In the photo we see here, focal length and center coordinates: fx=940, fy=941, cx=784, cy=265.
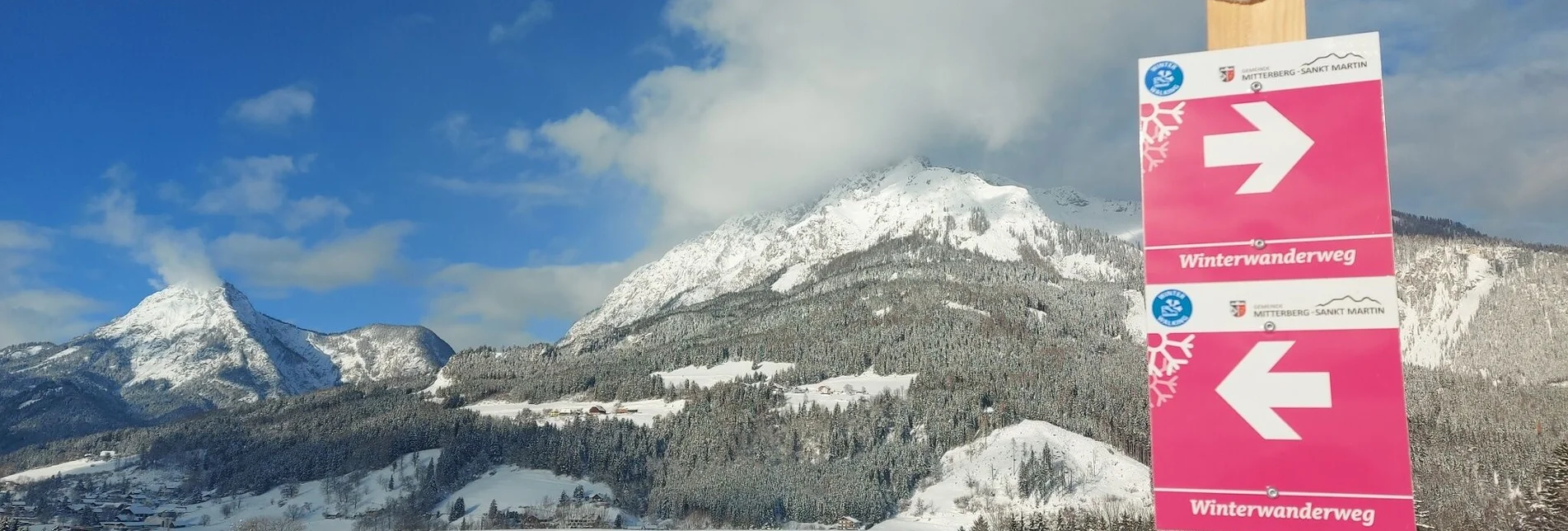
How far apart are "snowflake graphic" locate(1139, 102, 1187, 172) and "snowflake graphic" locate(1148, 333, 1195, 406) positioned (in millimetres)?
795

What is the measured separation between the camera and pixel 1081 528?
87.4 meters

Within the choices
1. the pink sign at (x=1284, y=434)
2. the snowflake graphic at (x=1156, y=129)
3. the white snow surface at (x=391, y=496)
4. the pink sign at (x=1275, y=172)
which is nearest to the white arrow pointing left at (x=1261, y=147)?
the pink sign at (x=1275, y=172)

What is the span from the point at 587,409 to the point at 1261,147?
18367 centimetres

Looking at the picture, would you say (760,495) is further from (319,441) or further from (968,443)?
(319,441)

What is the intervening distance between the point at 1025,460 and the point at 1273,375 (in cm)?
13162

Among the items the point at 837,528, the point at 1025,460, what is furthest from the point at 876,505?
the point at 1025,460

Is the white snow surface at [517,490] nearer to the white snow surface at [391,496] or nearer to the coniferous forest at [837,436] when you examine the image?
the white snow surface at [391,496]

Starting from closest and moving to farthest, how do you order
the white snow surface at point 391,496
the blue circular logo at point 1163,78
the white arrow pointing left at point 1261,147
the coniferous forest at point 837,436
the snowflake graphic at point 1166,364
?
the white arrow pointing left at point 1261,147 → the snowflake graphic at point 1166,364 → the blue circular logo at point 1163,78 → the coniferous forest at point 837,436 → the white snow surface at point 391,496

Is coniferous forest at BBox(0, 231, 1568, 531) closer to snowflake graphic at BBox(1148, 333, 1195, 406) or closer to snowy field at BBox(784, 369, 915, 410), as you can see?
snowy field at BBox(784, 369, 915, 410)

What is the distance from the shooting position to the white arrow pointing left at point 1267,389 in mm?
3973

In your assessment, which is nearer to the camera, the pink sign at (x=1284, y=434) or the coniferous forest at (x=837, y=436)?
the pink sign at (x=1284, y=434)

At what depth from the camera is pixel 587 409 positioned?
594 ft

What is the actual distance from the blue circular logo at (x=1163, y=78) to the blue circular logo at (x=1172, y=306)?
951 mm

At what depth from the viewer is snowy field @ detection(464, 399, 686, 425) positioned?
168 meters
